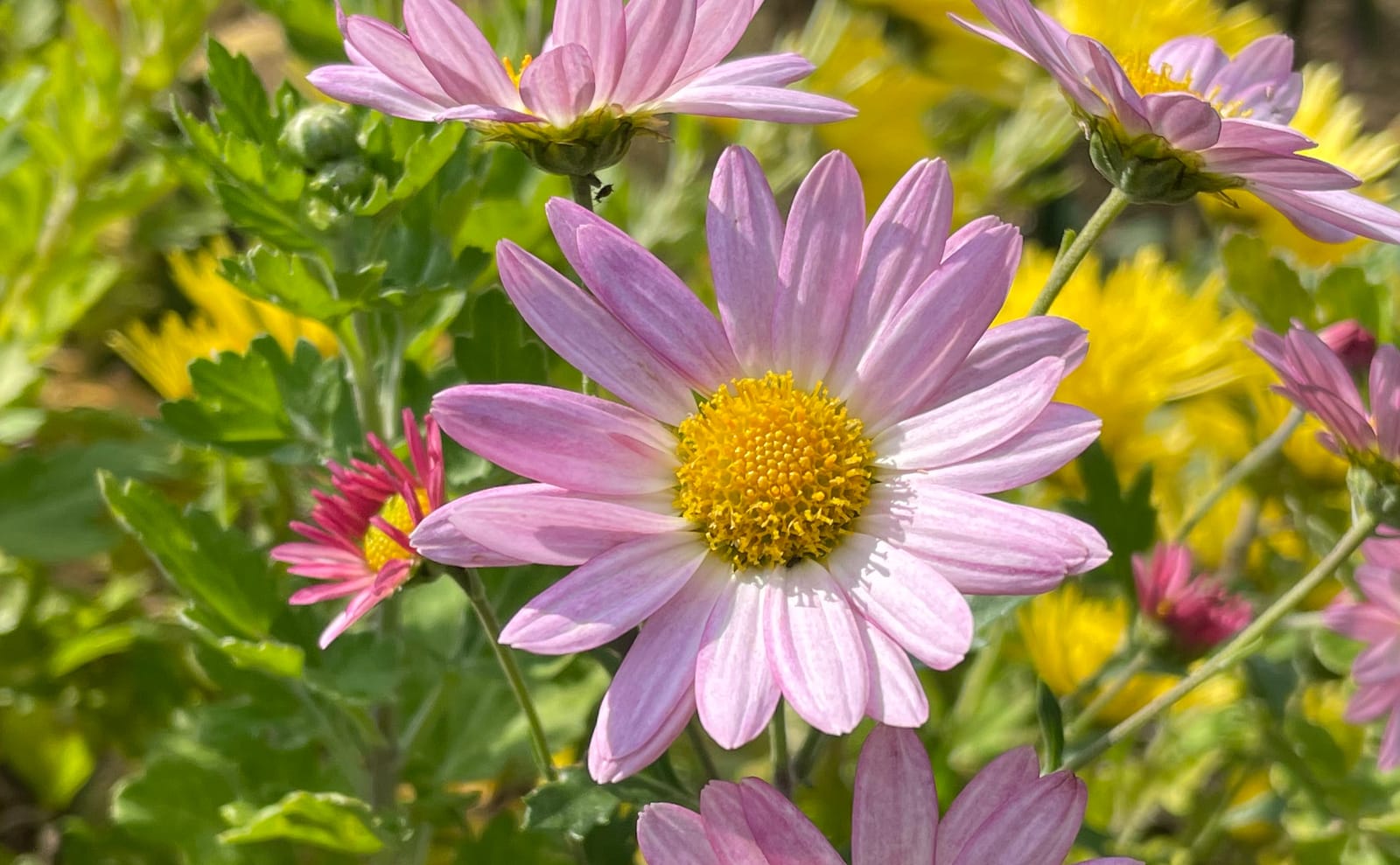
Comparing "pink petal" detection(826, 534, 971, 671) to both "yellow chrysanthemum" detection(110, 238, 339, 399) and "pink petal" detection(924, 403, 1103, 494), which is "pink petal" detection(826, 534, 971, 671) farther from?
"yellow chrysanthemum" detection(110, 238, 339, 399)

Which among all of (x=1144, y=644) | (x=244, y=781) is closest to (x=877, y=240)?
(x=1144, y=644)

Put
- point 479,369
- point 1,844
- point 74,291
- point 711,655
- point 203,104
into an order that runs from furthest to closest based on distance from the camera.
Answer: point 203,104
point 1,844
point 74,291
point 479,369
point 711,655

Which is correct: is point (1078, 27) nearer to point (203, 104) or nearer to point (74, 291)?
point (74, 291)

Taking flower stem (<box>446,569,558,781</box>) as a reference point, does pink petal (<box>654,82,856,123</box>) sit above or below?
above

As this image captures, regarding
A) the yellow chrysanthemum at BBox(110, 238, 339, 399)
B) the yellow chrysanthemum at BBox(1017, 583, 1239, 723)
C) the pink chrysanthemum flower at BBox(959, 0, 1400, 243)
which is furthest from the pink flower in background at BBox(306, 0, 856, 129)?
the yellow chrysanthemum at BBox(1017, 583, 1239, 723)

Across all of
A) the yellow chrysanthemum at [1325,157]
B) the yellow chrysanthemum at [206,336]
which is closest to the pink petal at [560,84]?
the yellow chrysanthemum at [206,336]

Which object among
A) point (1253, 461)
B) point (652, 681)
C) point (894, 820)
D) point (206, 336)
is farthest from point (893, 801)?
point (206, 336)
